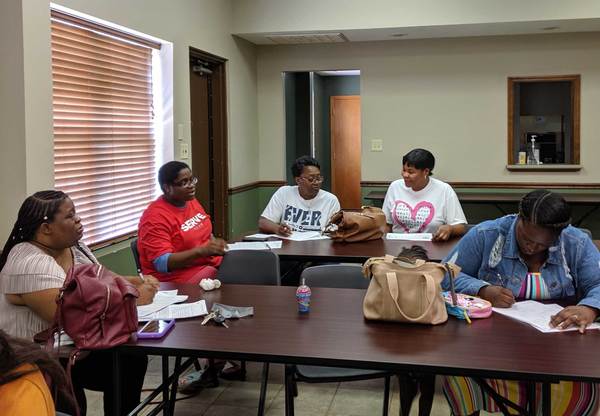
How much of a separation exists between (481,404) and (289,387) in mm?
705

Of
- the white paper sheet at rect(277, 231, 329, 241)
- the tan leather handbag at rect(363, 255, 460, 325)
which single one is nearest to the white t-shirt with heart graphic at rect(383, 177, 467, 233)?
the white paper sheet at rect(277, 231, 329, 241)

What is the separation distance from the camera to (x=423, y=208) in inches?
163

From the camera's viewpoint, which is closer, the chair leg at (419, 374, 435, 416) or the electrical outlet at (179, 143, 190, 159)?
the chair leg at (419, 374, 435, 416)

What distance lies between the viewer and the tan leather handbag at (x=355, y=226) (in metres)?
3.72

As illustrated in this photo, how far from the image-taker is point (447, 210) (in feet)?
13.4

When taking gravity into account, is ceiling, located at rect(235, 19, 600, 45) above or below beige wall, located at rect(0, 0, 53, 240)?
above

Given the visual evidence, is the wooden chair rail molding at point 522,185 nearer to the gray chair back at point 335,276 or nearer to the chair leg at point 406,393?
the gray chair back at point 335,276

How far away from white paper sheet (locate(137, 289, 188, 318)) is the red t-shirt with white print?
580 mm

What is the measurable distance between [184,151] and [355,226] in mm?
1912

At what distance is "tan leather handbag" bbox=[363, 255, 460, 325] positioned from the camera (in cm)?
207

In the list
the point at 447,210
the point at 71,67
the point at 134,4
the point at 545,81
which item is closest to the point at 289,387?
the point at 447,210

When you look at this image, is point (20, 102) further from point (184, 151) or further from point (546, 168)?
point (546, 168)

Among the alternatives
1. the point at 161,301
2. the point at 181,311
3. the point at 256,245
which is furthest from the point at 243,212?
the point at 181,311

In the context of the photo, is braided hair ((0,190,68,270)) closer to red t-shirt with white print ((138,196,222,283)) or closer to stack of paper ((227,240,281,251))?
red t-shirt with white print ((138,196,222,283))
